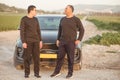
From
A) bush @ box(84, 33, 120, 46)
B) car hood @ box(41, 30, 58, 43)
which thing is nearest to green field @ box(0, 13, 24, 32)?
→ bush @ box(84, 33, 120, 46)

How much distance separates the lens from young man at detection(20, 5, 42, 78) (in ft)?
34.2

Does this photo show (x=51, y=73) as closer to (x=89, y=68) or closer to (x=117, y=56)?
(x=89, y=68)

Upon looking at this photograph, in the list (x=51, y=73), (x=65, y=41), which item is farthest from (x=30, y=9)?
(x=51, y=73)

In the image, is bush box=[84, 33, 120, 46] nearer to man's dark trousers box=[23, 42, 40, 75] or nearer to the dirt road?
the dirt road

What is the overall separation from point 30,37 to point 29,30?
0.17 m

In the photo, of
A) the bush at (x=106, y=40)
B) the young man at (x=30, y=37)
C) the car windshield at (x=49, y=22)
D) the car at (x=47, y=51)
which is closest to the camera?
the young man at (x=30, y=37)

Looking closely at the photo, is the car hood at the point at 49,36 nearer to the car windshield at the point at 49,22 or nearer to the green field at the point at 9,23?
the car windshield at the point at 49,22

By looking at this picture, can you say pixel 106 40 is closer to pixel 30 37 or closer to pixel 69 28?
pixel 69 28

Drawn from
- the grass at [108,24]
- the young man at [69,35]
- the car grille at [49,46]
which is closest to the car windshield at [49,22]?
the car grille at [49,46]

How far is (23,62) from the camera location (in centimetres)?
1145

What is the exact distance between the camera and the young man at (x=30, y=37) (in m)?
10.4

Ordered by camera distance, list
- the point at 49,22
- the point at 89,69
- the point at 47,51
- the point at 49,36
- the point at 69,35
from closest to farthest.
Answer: the point at 69,35
the point at 47,51
the point at 49,36
the point at 89,69
the point at 49,22

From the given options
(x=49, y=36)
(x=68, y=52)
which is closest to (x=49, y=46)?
(x=49, y=36)

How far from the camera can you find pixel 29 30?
1051cm
